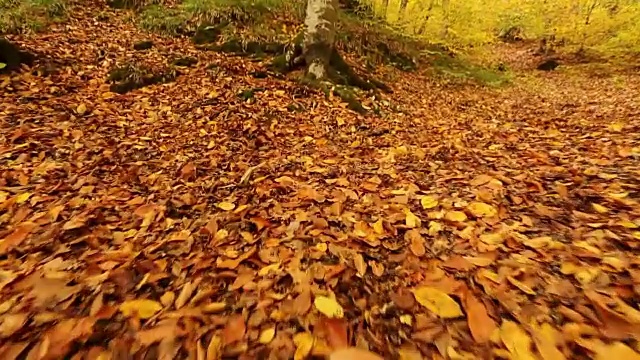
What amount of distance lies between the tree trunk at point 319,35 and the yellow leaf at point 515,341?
16.0 feet

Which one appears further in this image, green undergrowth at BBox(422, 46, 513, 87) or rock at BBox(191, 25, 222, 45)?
green undergrowth at BBox(422, 46, 513, 87)

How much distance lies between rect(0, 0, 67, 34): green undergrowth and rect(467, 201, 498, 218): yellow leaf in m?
7.00

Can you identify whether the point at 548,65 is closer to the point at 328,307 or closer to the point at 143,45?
the point at 143,45

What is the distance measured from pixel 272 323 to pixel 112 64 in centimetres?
529

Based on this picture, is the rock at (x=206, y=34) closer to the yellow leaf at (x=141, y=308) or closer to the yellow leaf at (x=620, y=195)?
the yellow leaf at (x=141, y=308)

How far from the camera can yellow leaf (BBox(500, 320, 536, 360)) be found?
131 cm

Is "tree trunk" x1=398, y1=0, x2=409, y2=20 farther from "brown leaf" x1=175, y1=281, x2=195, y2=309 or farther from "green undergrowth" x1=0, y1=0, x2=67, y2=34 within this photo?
"brown leaf" x1=175, y1=281, x2=195, y2=309

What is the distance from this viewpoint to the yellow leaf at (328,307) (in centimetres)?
156

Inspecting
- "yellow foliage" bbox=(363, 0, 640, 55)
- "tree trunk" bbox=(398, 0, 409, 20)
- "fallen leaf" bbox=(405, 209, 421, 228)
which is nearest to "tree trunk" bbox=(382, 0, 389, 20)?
"yellow foliage" bbox=(363, 0, 640, 55)

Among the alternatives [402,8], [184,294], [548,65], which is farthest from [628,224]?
[548,65]

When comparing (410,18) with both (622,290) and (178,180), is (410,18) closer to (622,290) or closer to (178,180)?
(178,180)

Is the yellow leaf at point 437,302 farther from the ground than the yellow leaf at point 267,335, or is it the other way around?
the yellow leaf at point 437,302

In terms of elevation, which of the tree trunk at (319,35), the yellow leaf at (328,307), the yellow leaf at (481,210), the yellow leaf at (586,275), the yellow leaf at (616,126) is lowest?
the yellow leaf at (328,307)

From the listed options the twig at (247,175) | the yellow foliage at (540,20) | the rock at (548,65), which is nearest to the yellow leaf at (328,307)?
the twig at (247,175)
